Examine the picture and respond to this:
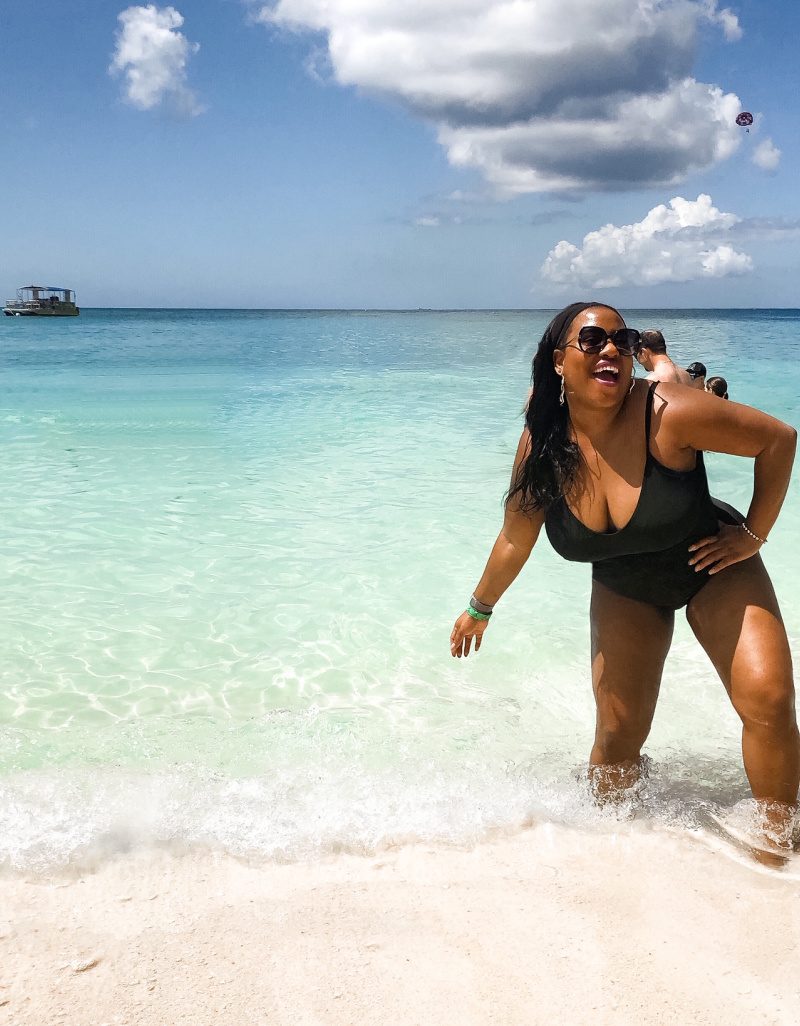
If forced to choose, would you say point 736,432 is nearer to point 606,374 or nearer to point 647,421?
point 647,421

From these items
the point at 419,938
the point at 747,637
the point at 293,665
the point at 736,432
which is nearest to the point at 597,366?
the point at 736,432

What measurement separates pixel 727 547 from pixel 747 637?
31 centimetres

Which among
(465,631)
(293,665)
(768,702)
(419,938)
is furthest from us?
(293,665)

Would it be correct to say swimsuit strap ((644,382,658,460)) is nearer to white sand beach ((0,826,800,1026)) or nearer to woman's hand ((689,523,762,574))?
woman's hand ((689,523,762,574))

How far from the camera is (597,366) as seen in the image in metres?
2.77

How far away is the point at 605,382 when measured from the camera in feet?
9.11

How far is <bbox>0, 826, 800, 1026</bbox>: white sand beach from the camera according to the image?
2240 mm

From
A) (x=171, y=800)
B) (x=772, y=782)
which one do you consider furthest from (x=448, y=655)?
(x=772, y=782)

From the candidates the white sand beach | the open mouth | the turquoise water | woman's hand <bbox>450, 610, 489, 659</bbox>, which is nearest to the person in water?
the open mouth

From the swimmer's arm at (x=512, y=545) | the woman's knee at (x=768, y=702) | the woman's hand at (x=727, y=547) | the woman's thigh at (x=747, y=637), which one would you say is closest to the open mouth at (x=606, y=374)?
the swimmer's arm at (x=512, y=545)

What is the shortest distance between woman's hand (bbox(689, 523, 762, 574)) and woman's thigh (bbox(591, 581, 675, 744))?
33 centimetres

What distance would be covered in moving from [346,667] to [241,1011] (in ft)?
9.01

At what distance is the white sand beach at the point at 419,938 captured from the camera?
224 cm

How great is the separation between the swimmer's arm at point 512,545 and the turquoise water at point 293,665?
89 cm
